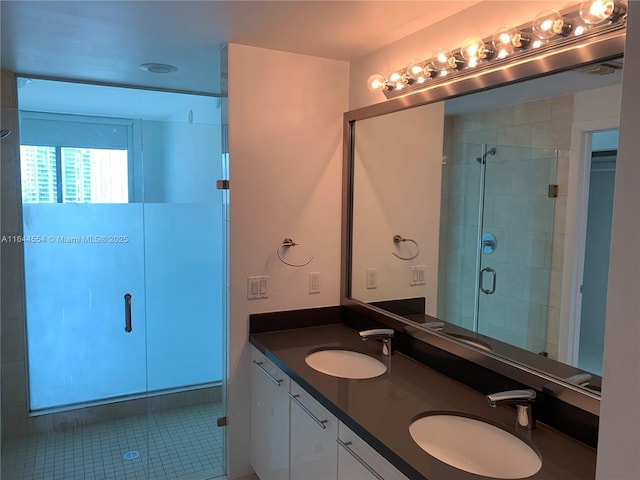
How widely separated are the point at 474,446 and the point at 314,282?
1.30 meters

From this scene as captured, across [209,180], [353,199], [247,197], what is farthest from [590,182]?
[209,180]

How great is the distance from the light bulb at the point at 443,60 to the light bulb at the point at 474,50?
50 mm

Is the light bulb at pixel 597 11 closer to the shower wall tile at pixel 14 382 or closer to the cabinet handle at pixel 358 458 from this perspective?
the cabinet handle at pixel 358 458

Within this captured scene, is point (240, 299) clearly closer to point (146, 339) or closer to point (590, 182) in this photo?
point (146, 339)

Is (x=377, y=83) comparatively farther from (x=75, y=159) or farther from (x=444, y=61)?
(x=75, y=159)

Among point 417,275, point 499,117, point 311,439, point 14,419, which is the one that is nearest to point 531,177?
point 499,117

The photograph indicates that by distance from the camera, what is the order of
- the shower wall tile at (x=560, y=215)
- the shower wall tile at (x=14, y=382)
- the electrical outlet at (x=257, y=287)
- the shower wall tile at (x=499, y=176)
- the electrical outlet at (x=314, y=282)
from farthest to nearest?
the shower wall tile at (x=14, y=382)
the electrical outlet at (x=314, y=282)
the electrical outlet at (x=257, y=287)
the shower wall tile at (x=499, y=176)
the shower wall tile at (x=560, y=215)

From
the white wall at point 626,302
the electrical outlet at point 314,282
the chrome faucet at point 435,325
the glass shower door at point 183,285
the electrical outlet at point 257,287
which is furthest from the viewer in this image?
the glass shower door at point 183,285

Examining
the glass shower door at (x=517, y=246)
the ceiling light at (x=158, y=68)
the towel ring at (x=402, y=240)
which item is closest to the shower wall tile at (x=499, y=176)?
the glass shower door at (x=517, y=246)

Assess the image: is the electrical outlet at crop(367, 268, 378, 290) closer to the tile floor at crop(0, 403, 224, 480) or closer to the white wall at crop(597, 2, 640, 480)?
the tile floor at crop(0, 403, 224, 480)

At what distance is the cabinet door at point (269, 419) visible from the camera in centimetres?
213

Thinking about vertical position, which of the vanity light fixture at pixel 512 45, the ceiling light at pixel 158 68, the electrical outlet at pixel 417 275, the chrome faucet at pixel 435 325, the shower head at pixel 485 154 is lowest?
the chrome faucet at pixel 435 325

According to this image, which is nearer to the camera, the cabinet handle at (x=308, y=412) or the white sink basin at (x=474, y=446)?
the white sink basin at (x=474, y=446)

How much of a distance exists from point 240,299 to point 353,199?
0.81 metres
